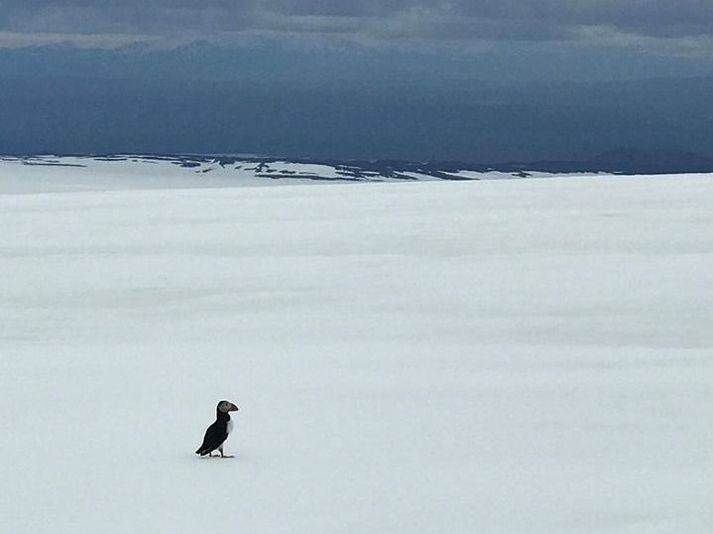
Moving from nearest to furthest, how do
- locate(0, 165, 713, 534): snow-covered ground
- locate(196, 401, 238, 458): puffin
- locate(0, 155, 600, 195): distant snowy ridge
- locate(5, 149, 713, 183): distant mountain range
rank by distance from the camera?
locate(0, 165, 713, 534): snow-covered ground, locate(196, 401, 238, 458): puffin, locate(0, 155, 600, 195): distant snowy ridge, locate(5, 149, 713, 183): distant mountain range

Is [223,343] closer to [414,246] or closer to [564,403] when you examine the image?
[564,403]

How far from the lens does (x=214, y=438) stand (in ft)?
15.9

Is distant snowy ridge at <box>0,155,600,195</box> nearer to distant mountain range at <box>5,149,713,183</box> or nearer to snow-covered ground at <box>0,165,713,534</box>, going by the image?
distant mountain range at <box>5,149,713,183</box>

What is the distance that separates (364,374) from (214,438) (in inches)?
68.6

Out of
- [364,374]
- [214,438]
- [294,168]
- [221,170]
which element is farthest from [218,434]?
[294,168]

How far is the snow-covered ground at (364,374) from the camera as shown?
4371mm

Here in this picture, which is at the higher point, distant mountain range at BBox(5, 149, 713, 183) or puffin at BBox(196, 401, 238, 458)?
distant mountain range at BBox(5, 149, 713, 183)

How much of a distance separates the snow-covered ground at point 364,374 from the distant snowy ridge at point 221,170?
16.4 metres

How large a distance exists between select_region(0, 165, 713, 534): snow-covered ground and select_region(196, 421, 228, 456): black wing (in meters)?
0.08

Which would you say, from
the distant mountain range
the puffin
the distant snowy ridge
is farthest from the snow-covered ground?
the distant mountain range

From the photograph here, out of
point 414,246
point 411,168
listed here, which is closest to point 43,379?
point 414,246

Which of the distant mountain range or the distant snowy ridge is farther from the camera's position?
the distant mountain range

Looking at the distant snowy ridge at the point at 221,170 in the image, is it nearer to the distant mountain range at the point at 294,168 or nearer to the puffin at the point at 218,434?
the distant mountain range at the point at 294,168

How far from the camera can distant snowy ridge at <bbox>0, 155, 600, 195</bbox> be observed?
30.8 m
